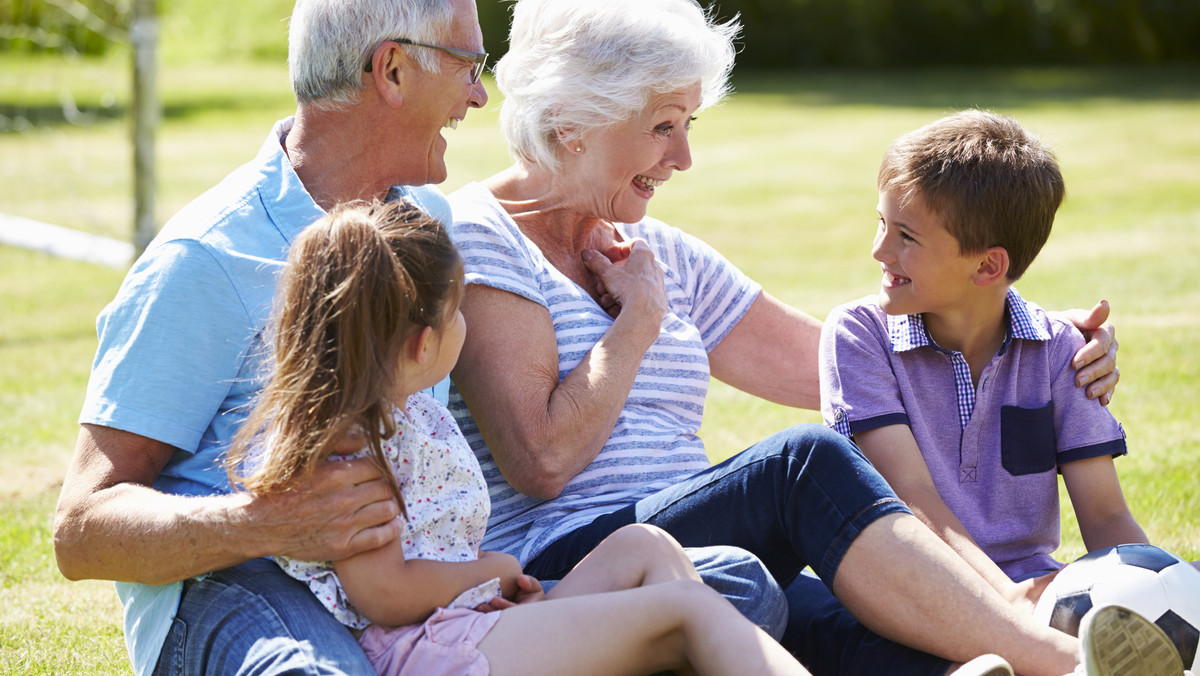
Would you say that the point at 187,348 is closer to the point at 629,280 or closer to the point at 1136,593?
the point at 629,280

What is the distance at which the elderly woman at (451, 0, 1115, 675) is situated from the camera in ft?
7.61

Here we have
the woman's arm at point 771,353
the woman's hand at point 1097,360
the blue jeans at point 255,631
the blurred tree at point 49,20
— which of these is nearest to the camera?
the blue jeans at point 255,631

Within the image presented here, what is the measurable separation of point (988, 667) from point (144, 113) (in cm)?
850

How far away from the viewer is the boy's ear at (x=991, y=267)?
2.84 m

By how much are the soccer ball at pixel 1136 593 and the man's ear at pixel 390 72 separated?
1676mm

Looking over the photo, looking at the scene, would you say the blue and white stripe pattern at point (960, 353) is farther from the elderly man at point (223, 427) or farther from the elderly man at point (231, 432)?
the elderly man at point (223, 427)

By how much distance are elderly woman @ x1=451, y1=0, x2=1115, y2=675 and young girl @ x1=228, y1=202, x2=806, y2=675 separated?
30 centimetres

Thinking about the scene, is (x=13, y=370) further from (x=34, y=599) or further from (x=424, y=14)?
(x=424, y=14)

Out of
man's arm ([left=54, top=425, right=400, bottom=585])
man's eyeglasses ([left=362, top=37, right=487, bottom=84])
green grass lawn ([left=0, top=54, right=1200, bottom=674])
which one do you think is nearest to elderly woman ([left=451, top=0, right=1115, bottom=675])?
man's eyeglasses ([left=362, top=37, right=487, bottom=84])

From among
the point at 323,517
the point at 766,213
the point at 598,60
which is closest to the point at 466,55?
the point at 598,60

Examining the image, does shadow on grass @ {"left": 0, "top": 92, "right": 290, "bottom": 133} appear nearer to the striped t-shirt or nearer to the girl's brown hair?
the striped t-shirt

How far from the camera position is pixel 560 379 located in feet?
9.02

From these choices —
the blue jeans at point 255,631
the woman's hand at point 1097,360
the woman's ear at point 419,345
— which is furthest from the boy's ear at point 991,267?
the blue jeans at point 255,631

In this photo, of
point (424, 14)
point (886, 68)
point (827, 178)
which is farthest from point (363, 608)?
point (886, 68)
